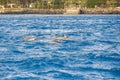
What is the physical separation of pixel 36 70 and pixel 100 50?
1038 cm

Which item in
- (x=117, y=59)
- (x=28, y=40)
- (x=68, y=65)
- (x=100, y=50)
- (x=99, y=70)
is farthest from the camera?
(x=28, y=40)

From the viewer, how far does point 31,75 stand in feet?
86.3

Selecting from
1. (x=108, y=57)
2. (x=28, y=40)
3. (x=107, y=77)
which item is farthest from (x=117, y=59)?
(x=28, y=40)

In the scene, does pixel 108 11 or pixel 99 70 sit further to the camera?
pixel 108 11

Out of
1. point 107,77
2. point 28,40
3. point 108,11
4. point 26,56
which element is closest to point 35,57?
point 26,56

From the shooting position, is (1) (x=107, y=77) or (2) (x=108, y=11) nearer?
(1) (x=107, y=77)

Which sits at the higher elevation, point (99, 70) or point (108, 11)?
point (99, 70)

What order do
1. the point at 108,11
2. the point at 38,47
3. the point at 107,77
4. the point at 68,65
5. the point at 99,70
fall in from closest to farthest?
the point at 107,77
the point at 99,70
the point at 68,65
the point at 38,47
the point at 108,11

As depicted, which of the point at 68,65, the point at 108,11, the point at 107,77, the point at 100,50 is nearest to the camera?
the point at 107,77

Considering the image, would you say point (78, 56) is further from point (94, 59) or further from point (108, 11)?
point (108, 11)

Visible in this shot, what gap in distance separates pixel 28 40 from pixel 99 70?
2122 cm

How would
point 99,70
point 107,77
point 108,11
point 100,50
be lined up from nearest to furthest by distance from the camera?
1. point 107,77
2. point 99,70
3. point 100,50
4. point 108,11

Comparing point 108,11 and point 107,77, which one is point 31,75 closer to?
point 107,77

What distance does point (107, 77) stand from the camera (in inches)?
1011
